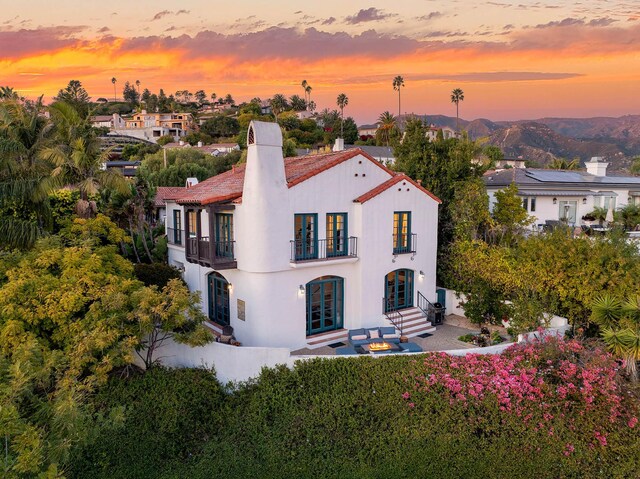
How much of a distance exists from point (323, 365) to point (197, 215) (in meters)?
8.53

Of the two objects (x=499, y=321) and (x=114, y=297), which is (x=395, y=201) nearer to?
(x=499, y=321)

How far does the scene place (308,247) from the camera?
18328 millimetres

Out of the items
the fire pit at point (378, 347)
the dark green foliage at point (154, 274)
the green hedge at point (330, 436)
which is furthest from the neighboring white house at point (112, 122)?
the fire pit at point (378, 347)

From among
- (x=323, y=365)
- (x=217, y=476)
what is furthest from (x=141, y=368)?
(x=323, y=365)

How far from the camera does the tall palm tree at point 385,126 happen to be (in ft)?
280

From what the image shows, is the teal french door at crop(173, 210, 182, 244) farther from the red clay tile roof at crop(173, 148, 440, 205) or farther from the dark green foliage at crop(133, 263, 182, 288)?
the dark green foliage at crop(133, 263, 182, 288)

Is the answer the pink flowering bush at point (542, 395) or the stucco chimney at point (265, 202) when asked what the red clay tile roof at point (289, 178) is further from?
the pink flowering bush at point (542, 395)

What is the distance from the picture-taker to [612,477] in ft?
40.3

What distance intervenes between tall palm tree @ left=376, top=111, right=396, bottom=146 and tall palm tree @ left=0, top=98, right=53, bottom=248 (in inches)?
2757

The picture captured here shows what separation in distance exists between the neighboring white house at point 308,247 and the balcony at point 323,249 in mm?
45

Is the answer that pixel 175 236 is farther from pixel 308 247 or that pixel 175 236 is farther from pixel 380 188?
pixel 380 188

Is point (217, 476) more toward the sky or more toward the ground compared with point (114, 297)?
more toward the ground

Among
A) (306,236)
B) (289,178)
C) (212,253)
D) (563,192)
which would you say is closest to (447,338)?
(306,236)

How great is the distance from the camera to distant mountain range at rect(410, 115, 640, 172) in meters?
104
